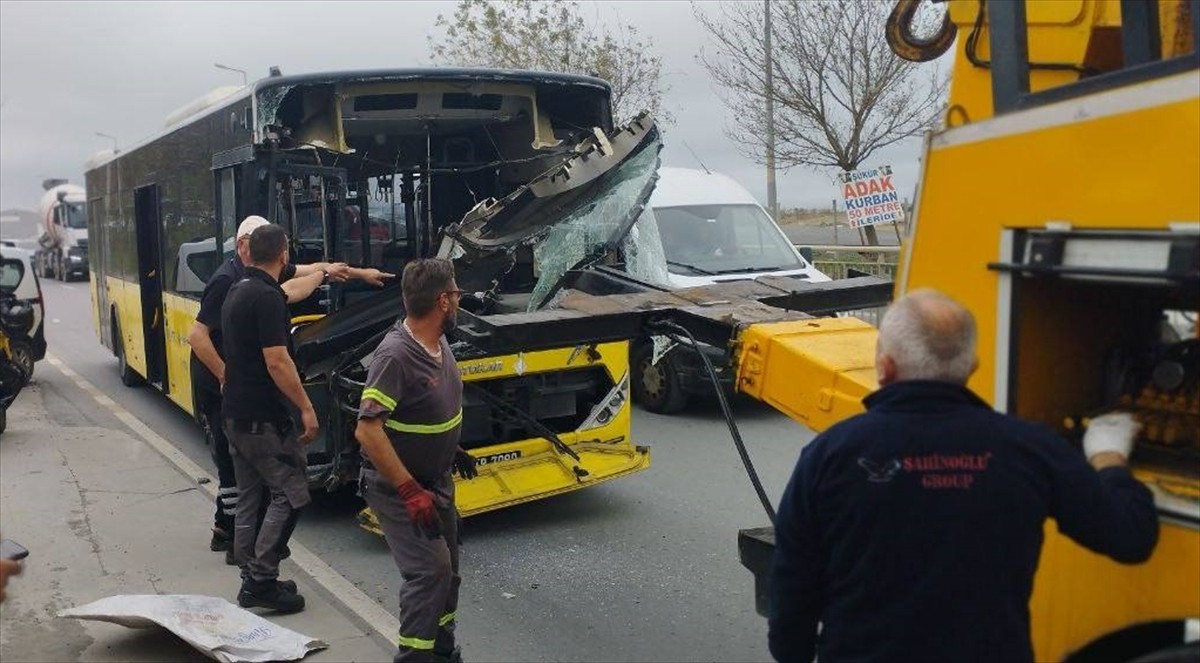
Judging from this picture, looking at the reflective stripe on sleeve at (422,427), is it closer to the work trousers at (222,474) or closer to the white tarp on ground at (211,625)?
the white tarp on ground at (211,625)

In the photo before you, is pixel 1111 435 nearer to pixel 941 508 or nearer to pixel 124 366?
pixel 941 508

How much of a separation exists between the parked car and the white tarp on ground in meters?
7.72

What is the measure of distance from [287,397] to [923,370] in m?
3.77

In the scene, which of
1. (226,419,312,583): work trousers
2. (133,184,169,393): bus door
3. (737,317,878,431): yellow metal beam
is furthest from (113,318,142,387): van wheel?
(737,317,878,431): yellow metal beam

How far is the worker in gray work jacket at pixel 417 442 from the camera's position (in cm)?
427

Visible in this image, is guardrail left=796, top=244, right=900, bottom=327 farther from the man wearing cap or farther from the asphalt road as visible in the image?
the man wearing cap

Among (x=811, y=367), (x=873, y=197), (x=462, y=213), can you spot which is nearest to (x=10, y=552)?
(x=811, y=367)

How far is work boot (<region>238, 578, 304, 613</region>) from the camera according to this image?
5633 millimetres

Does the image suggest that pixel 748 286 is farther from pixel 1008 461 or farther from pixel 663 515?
pixel 1008 461

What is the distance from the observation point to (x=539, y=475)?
7008 millimetres

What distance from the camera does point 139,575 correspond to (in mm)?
6293

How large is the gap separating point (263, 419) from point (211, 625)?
101cm

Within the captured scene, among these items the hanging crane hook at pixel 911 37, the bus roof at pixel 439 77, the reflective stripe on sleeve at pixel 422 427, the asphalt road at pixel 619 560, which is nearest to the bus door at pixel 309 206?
the bus roof at pixel 439 77

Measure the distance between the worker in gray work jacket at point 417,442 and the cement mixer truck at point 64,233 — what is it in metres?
35.2
